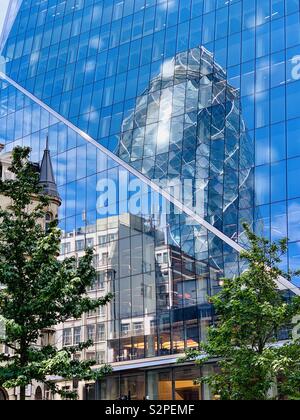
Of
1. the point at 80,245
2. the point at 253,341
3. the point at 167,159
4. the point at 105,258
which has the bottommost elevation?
the point at 253,341

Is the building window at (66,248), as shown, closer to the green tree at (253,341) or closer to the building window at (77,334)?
the building window at (77,334)

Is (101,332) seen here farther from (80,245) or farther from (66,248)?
(66,248)

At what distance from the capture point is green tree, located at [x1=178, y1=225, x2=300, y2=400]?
26297mm

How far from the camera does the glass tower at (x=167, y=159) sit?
4941 cm

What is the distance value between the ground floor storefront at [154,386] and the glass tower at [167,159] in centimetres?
11

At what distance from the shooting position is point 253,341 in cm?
2850

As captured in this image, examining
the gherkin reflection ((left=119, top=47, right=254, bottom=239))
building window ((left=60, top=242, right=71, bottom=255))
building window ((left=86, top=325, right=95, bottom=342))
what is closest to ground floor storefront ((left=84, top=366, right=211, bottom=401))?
building window ((left=86, top=325, right=95, bottom=342))

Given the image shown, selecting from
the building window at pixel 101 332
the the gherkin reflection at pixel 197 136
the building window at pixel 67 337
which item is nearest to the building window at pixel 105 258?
the building window at pixel 101 332

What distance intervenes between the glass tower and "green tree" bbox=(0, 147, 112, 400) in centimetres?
1831

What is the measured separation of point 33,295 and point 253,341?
9414mm

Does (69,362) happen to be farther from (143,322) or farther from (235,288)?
(143,322)

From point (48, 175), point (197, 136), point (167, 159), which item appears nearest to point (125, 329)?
point (167, 159)

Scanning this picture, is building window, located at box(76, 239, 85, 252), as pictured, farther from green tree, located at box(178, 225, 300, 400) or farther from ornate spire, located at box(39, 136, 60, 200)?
green tree, located at box(178, 225, 300, 400)

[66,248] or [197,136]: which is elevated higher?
[197,136]
